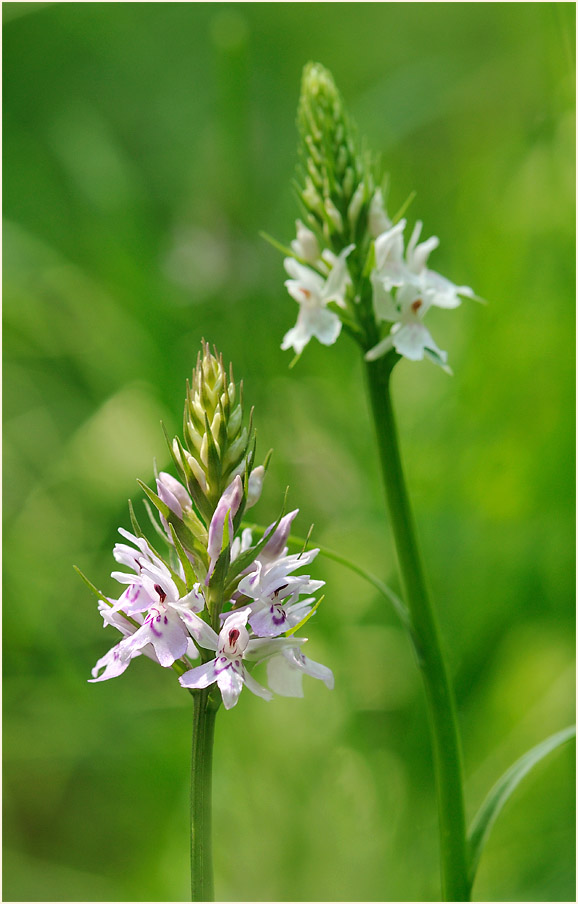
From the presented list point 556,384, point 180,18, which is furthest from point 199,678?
point 180,18

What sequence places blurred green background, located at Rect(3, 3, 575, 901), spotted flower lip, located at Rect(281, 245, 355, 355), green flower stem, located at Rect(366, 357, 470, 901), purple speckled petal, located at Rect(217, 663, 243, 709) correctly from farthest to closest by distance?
1. blurred green background, located at Rect(3, 3, 575, 901)
2. spotted flower lip, located at Rect(281, 245, 355, 355)
3. green flower stem, located at Rect(366, 357, 470, 901)
4. purple speckled petal, located at Rect(217, 663, 243, 709)

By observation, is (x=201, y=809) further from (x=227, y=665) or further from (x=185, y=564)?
(x=185, y=564)

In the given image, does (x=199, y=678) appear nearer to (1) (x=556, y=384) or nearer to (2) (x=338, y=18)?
(1) (x=556, y=384)

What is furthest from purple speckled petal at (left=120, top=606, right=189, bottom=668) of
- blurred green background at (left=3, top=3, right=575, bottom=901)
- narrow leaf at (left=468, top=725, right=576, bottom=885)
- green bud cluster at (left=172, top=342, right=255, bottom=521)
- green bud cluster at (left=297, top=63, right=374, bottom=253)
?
blurred green background at (left=3, top=3, right=575, bottom=901)

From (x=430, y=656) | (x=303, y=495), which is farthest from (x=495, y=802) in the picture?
(x=303, y=495)

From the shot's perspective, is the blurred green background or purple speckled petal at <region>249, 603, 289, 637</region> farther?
the blurred green background

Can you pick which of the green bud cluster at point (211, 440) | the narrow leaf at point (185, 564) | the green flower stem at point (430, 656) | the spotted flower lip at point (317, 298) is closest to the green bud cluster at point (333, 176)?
the spotted flower lip at point (317, 298)

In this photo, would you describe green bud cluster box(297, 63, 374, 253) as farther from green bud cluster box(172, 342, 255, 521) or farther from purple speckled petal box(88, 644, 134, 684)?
purple speckled petal box(88, 644, 134, 684)
